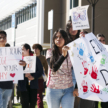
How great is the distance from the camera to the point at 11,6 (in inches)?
1730

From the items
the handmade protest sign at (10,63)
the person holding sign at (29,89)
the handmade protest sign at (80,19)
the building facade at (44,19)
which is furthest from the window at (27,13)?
the handmade protest sign at (80,19)

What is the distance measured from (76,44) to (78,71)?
0.42m

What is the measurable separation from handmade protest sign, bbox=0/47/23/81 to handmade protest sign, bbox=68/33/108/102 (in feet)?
4.70

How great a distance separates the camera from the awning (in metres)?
38.6

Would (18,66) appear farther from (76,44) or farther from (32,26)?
(32,26)

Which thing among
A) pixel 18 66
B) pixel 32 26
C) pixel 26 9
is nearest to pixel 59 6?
pixel 32 26

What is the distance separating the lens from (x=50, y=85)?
4.30m

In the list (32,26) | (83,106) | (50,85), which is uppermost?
(32,26)

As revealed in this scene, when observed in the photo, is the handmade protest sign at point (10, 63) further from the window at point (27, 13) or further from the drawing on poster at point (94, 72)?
the window at point (27, 13)

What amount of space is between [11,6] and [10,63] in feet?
130

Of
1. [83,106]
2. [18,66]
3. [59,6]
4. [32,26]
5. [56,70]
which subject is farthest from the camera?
[32,26]

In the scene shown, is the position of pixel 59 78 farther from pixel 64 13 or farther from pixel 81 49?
pixel 64 13

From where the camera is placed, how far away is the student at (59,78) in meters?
4.29

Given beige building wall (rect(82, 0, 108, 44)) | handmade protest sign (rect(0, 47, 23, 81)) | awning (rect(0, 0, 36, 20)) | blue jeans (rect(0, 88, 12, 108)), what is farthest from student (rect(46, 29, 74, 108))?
awning (rect(0, 0, 36, 20))
